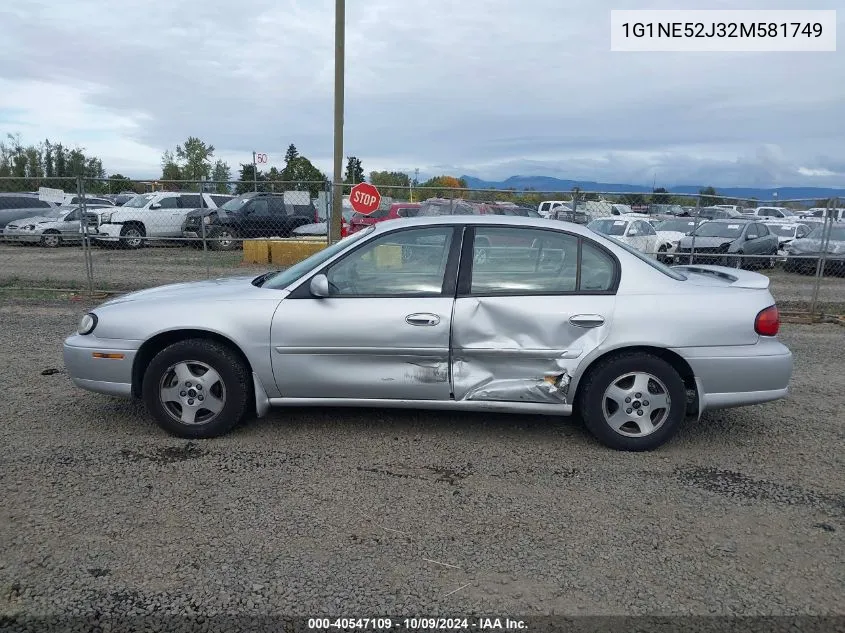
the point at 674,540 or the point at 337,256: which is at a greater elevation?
the point at 337,256

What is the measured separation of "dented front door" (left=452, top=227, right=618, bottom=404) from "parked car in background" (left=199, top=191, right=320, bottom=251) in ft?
35.4

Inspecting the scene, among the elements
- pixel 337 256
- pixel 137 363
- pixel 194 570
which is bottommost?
pixel 194 570

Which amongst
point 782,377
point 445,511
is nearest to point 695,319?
point 782,377

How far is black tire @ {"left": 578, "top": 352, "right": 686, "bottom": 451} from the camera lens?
429 centimetres

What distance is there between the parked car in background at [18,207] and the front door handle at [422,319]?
831 inches

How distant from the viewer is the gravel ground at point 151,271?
11953mm

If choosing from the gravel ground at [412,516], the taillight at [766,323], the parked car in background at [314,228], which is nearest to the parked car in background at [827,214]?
the gravel ground at [412,516]

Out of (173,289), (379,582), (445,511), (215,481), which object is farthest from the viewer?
(173,289)

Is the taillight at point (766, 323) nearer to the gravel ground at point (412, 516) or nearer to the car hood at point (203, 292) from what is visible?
the gravel ground at point (412, 516)

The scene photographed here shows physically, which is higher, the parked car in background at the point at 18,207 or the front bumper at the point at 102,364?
the parked car in background at the point at 18,207

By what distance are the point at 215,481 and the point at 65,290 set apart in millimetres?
8776

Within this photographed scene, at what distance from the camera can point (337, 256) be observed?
4.52 meters

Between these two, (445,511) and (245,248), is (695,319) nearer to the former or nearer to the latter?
(445,511)

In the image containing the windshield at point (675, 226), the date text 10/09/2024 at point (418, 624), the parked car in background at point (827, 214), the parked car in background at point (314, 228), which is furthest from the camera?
the parked car in background at point (314, 228)
